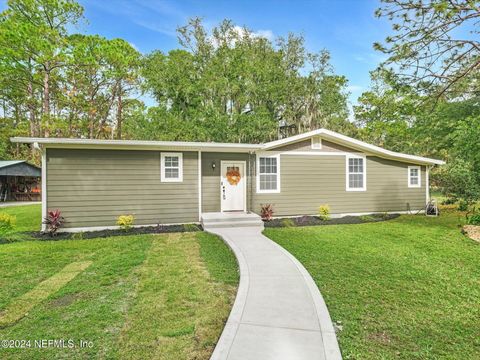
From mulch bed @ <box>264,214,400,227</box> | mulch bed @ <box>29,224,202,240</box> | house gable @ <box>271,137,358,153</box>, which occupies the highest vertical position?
house gable @ <box>271,137,358,153</box>

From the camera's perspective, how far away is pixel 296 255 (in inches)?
213

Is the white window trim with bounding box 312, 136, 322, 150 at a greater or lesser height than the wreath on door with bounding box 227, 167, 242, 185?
greater

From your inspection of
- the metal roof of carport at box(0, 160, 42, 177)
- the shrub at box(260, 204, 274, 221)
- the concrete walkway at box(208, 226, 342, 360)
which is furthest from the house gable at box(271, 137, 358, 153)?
the metal roof of carport at box(0, 160, 42, 177)

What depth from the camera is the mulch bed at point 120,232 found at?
728cm

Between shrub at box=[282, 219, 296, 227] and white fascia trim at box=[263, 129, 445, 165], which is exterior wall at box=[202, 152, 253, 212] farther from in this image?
shrub at box=[282, 219, 296, 227]

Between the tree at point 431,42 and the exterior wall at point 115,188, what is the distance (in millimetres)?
6264

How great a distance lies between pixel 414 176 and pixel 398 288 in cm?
928

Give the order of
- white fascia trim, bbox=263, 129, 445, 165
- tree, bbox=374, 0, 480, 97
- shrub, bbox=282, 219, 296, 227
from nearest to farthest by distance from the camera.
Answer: tree, bbox=374, 0, 480, 97
shrub, bbox=282, 219, 296, 227
white fascia trim, bbox=263, 129, 445, 165

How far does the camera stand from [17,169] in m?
17.3

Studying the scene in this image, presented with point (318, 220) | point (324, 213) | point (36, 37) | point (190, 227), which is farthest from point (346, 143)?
point (36, 37)

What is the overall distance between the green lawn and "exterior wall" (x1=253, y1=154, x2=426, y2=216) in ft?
14.8

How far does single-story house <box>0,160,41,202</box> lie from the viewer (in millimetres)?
17203

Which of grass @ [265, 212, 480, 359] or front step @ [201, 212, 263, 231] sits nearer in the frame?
grass @ [265, 212, 480, 359]

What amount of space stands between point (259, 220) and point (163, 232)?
293 centimetres
